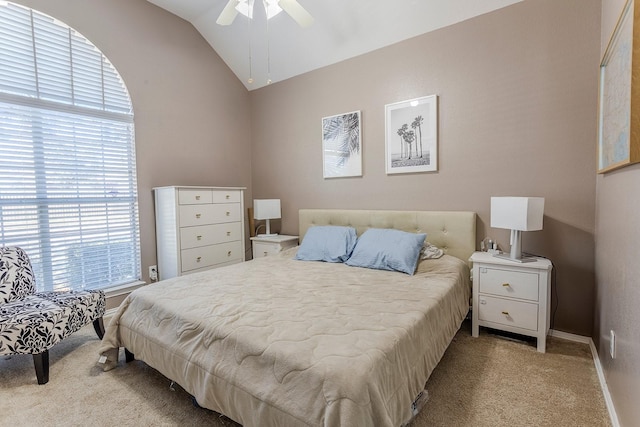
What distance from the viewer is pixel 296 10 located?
2.24 meters

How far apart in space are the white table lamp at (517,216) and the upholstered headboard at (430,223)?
345mm

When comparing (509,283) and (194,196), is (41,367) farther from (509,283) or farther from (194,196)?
(509,283)

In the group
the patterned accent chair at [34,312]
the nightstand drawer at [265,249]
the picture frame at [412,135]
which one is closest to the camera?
the patterned accent chair at [34,312]

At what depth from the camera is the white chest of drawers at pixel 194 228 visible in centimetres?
315

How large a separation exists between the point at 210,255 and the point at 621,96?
353 centimetres

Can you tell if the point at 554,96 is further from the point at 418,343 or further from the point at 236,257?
the point at 236,257

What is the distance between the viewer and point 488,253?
8.40ft

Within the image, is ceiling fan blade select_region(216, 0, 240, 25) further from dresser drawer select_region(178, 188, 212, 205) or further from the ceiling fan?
dresser drawer select_region(178, 188, 212, 205)

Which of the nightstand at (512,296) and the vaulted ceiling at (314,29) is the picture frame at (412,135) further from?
the nightstand at (512,296)

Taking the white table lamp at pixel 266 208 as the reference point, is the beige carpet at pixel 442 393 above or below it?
below

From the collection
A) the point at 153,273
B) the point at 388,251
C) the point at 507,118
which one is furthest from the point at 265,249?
the point at 507,118

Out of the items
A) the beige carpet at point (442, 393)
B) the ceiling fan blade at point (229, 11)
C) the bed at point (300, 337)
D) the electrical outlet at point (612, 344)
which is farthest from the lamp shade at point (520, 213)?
the ceiling fan blade at point (229, 11)

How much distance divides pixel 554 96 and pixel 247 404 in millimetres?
2936

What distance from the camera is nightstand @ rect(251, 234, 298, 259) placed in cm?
369
